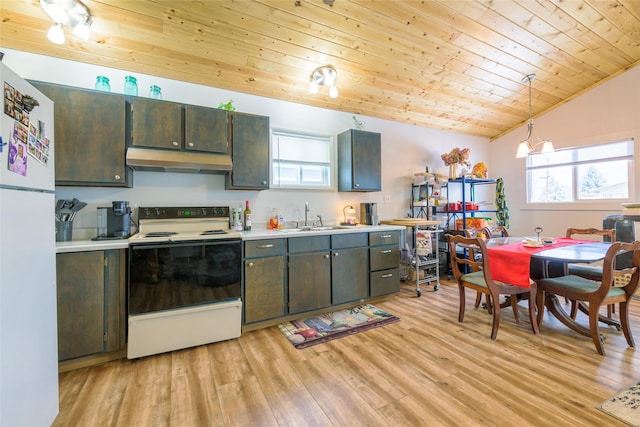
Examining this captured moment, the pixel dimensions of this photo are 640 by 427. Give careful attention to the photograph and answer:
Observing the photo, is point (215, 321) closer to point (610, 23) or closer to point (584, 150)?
point (610, 23)

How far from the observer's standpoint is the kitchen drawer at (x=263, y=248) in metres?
2.47

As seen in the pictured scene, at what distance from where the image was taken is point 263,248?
2.54m

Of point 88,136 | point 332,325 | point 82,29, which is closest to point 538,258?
point 332,325

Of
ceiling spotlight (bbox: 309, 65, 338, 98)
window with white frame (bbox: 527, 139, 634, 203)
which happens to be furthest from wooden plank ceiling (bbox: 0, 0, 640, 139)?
window with white frame (bbox: 527, 139, 634, 203)

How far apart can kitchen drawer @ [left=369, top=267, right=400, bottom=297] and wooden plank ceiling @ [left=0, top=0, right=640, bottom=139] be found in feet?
7.44

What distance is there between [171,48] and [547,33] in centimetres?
393

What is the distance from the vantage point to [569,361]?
1947 mm

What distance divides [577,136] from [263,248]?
17.1ft

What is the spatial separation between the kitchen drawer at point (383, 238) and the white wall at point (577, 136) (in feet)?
9.54

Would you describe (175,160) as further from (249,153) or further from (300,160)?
(300,160)

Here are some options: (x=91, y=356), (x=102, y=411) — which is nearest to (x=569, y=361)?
(x=102, y=411)

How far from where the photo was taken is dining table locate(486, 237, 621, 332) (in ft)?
6.84

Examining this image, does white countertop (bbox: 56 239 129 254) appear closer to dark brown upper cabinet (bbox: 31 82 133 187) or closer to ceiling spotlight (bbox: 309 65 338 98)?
dark brown upper cabinet (bbox: 31 82 133 187)

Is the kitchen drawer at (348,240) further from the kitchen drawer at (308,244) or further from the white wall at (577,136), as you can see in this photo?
the white wall at (577,136)
